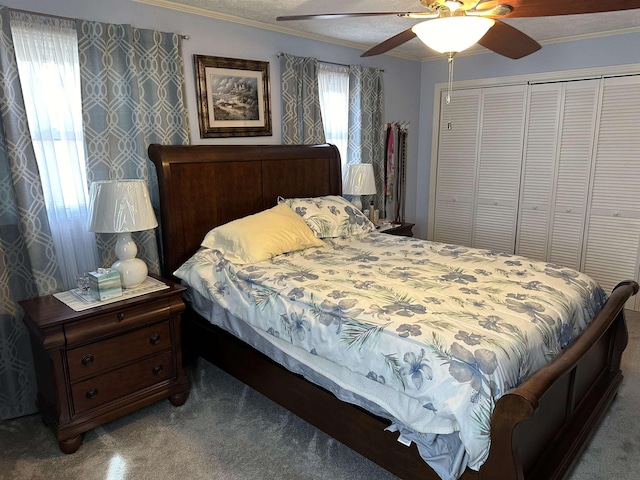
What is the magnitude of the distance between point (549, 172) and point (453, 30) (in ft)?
9.48

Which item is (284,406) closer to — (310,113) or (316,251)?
(316,251)

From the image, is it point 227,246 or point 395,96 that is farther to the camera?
point 395,96

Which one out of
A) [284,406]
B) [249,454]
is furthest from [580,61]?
[249,454]

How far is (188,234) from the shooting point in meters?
3.04

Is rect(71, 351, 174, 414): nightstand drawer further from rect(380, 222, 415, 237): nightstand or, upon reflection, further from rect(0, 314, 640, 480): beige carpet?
rect(380, 222, 415, 237): nightstand

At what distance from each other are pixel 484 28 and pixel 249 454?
2.22m

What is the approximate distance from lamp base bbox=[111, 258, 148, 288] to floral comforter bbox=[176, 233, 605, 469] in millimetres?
310

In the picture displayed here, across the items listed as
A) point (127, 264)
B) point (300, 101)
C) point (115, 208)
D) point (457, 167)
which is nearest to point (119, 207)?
point (115, 208)

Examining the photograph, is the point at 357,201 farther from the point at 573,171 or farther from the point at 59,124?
the point at 59,124

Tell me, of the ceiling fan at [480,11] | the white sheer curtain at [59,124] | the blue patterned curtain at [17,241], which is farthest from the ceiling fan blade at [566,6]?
the blue patterned curtain at [17,241]

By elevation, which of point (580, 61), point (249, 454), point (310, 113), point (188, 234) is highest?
point (580, 61)

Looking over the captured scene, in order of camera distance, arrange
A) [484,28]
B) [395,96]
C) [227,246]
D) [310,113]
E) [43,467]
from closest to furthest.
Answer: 1. [484,28]
2. [43,467]
3. [227,246]
4. [310,113]
5. [395,96]

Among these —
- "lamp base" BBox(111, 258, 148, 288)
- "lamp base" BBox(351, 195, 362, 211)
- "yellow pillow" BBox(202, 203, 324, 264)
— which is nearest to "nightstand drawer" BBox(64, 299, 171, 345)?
"lamp base" BBox(111, 258, 148, 288)

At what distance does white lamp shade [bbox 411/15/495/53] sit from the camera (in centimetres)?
186
